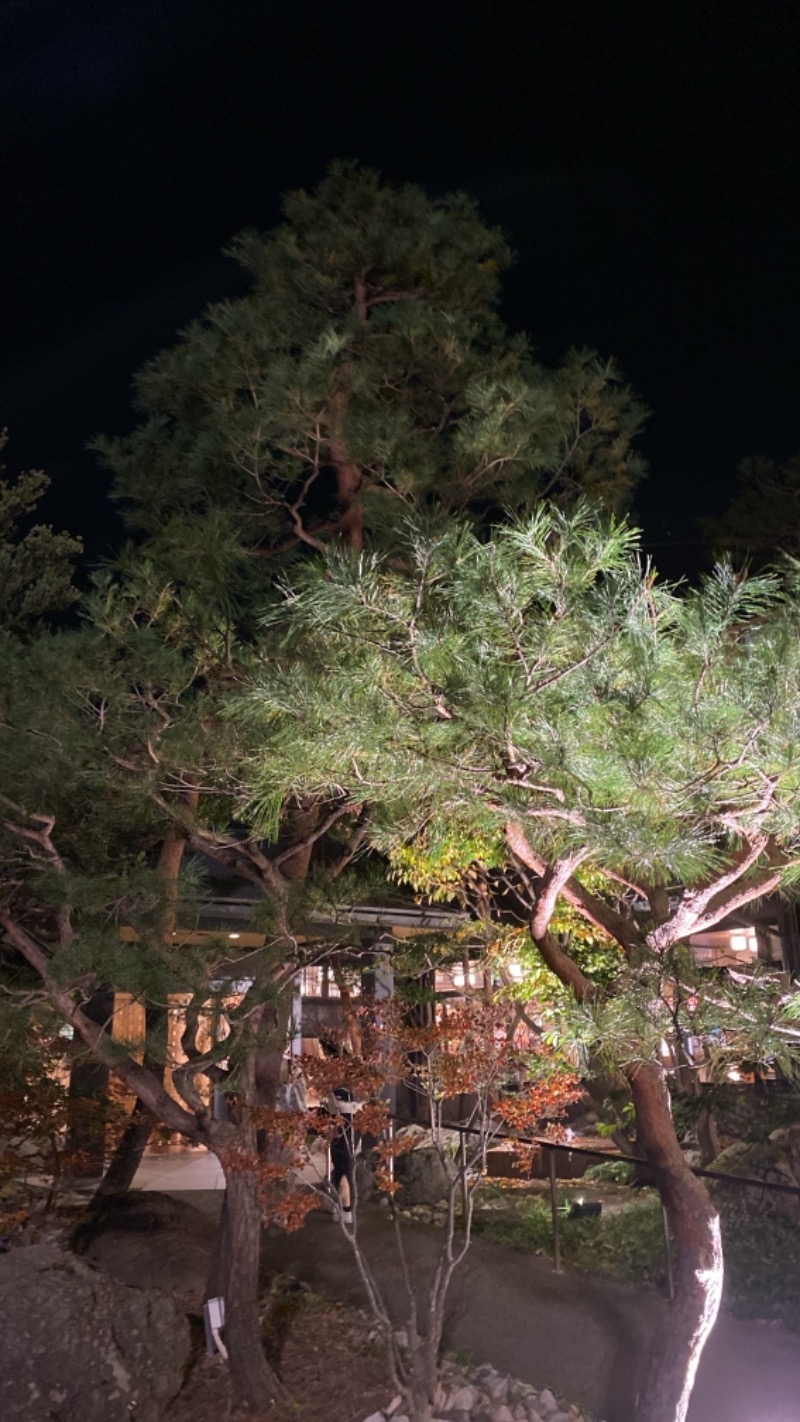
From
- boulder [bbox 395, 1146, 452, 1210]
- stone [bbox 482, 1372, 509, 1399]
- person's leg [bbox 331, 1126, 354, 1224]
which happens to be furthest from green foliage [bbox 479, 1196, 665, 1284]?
stone [bbox 482, 1372, 509, 1399]

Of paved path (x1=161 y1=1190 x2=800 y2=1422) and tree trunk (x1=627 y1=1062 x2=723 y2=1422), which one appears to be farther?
paved path (x1=161 y1=1190 x2=800 y2=1422)

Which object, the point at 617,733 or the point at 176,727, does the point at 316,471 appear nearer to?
the point at 176,727

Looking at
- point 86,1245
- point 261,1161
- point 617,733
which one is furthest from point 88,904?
point 86,1245

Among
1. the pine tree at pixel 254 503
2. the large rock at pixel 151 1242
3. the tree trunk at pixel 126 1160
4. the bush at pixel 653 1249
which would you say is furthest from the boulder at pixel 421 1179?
the pine tree at pixel 254 503

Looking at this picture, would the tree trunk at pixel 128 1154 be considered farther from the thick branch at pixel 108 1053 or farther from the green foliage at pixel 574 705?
the green foliage at pixel 574 705

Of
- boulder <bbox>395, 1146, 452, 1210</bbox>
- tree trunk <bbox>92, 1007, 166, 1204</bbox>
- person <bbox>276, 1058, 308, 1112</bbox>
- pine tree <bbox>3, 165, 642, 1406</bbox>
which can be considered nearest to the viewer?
pine tree <bbox>3, 165, 642, 1406</bbox>

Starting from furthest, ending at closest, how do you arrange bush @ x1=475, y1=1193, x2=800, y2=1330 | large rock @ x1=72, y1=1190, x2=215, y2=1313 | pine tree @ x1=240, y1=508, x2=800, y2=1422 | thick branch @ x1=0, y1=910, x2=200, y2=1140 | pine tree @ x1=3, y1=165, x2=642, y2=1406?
large rock @ x1=72, y1=1190, x2=215, y2=1313, bush @ x1=475, y1=1193, x2=800, y2=1330, thick branch @ x1=0, y1=910, x2=200, y2=1140, pine tree @ x1=3, y1=165, x2=642, y2=1406, pine tree @ x1=240, y1=508, x2=800, y2=1422

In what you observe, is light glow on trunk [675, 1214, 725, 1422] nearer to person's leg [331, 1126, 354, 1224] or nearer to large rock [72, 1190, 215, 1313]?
large rock [72, 1190, 215, 1313]

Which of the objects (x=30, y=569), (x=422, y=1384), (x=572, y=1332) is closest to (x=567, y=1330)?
(x=572, y=1332)

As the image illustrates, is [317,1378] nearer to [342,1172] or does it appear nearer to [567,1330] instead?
[567,1330]

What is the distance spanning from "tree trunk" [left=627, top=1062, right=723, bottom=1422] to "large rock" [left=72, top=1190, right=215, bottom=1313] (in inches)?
109

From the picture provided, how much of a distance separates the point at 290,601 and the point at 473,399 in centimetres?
217

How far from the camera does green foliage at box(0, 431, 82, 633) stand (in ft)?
27.8

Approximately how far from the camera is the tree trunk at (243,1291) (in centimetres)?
463
